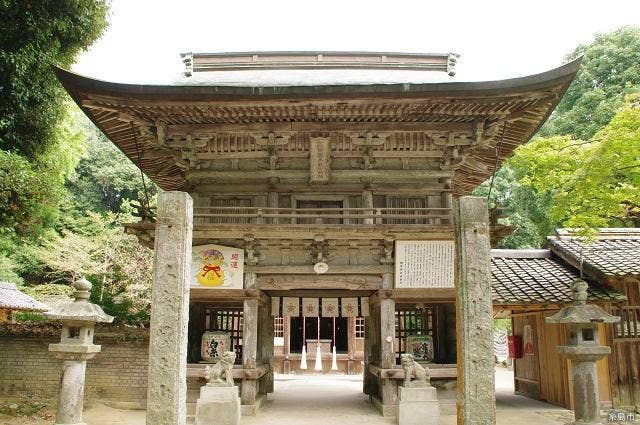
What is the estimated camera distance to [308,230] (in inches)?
442

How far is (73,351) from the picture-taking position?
29.1 feet

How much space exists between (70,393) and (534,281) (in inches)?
443

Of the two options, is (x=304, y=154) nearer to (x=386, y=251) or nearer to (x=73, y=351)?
→ (x=386, y=251)

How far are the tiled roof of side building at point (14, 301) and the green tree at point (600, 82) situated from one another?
958 inches

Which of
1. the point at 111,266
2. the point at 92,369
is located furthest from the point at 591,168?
the point at 111,266

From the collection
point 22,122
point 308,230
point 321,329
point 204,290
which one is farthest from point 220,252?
point 321,329

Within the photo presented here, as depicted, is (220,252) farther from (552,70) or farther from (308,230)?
(552,70)

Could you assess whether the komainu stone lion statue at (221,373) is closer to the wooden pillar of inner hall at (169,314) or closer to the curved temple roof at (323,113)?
the wooden pillar of inner hall at (169,314)

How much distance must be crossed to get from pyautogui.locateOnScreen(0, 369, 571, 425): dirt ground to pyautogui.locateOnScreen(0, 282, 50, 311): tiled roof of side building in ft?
16.3

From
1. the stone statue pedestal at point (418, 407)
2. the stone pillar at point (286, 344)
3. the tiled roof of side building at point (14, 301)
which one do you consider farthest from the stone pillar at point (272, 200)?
the stone pillar at point (286, 344)

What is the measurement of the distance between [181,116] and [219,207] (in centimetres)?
225

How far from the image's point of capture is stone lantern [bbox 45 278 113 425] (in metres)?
8.89

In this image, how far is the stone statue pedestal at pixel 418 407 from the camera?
10523 mm

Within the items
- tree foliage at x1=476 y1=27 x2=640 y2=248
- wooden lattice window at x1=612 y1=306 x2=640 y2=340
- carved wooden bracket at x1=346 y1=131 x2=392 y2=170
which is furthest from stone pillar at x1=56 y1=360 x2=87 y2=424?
wooden lattice window at x1=612 y1=306 x2=640 y2=340
